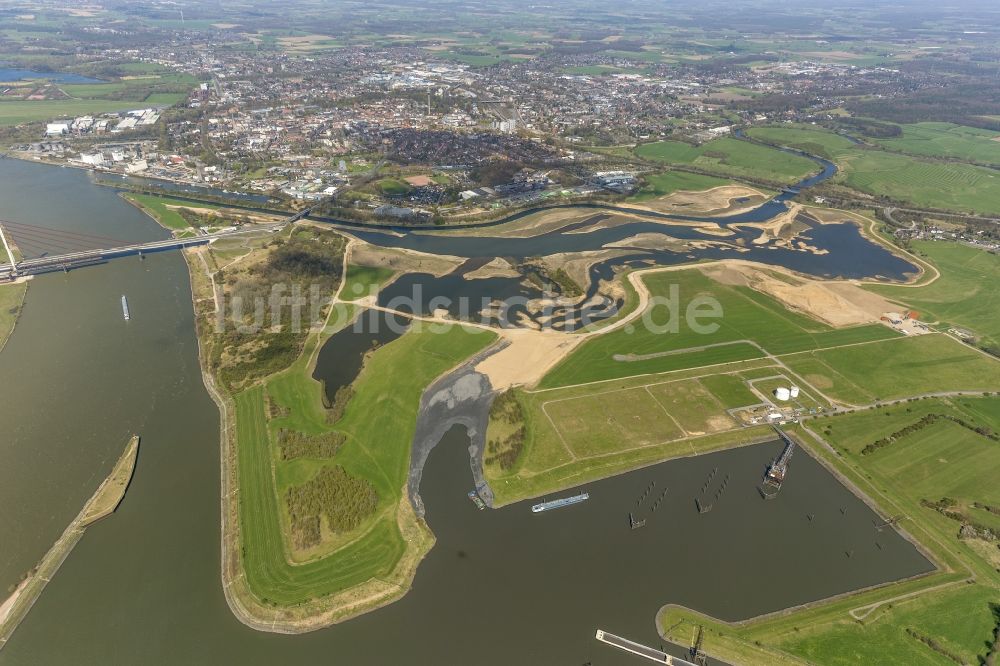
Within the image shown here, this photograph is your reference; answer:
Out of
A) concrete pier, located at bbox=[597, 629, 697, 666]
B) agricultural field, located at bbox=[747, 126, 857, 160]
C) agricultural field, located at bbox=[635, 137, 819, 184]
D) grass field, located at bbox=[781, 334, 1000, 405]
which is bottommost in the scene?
Result: concrete pier, located at bbox=[597, 629, 697, 666]

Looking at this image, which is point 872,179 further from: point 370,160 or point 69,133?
point 69,133

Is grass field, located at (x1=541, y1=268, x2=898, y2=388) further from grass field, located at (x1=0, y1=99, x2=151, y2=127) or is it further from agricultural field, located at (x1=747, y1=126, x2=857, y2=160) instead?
grass field, located at (x1=0, y1=99, x2=151, y2=127)

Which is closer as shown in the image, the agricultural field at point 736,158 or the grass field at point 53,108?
the agricultural field at point 736,158

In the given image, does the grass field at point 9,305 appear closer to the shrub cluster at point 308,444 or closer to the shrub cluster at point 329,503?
the shrub cluster at point 308,444

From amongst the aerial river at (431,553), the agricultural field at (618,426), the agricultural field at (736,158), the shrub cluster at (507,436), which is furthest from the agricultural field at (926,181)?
the shrub cluster at (507,436)

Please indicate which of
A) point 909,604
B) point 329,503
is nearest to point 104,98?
point 329,503

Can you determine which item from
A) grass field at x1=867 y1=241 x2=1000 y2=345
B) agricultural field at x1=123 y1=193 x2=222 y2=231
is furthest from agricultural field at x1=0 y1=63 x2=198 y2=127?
grass field at x1=867 y1=241 x2=1000 y2=345

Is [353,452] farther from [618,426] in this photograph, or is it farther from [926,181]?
[926,181]
